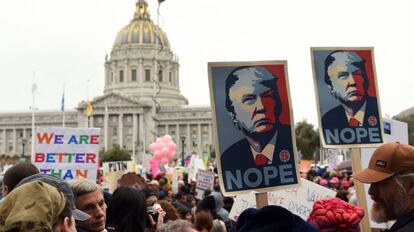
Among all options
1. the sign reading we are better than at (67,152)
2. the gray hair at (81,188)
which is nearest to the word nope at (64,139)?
the sign reading we are better than at (67,152)

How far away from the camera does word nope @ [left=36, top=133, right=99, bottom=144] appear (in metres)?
8.59

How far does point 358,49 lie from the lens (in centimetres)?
551

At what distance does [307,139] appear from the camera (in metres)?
68.1

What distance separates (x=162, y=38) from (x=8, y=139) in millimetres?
32459

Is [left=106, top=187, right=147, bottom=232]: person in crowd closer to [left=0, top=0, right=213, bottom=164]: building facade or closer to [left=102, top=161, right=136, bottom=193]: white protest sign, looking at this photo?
[left=102, top=161, right=136, bottom=193]: white protest sign

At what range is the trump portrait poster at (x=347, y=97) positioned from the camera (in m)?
5.22

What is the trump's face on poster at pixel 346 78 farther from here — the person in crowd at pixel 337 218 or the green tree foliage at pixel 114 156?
the green tree foliage at pixel 114 156

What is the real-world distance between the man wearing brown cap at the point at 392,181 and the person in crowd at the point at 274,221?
58cm

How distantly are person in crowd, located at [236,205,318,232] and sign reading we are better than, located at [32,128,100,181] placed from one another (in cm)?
596

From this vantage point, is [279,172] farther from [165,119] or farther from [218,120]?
[165,119]

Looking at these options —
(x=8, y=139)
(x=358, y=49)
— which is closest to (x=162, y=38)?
(x=8, y=139)

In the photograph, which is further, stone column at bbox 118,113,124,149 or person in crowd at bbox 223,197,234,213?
stone column at bbox 118,113,124,149

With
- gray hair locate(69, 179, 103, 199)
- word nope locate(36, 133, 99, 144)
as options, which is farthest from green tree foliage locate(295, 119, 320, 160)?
gray hair locate(69, 179, 103, 199)

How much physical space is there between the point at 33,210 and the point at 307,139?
67.0m
